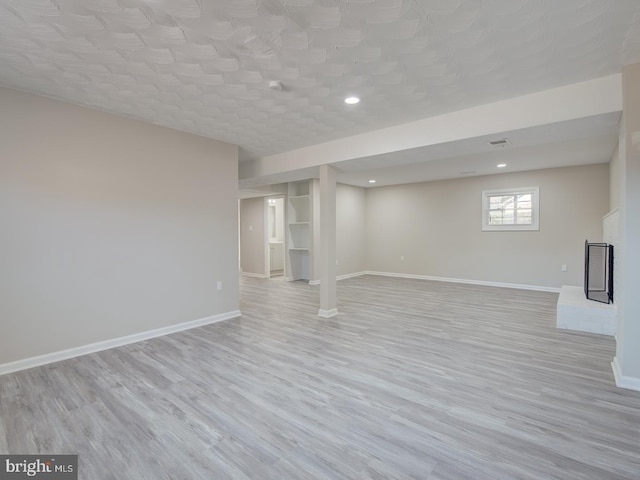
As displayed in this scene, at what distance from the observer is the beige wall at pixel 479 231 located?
19.9 feet

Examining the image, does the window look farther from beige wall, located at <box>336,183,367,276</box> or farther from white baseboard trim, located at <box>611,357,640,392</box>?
white baseboard trim, located at <box>611,357,640,392</box>

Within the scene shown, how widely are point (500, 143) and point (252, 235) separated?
21.7 feet

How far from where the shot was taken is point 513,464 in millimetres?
1693

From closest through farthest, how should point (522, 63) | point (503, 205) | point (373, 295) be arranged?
point (522, 63) < point (373, 295) < point (503, 205)

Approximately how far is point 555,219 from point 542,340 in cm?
382

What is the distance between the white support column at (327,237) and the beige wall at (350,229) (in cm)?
339

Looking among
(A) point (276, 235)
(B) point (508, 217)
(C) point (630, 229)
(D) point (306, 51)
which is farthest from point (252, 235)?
(C) point (630, 229)

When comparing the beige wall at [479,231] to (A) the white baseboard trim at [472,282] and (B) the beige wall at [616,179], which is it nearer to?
(A) the white baseboard trim at [472,282]

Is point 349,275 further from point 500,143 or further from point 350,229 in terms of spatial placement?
point 500,143

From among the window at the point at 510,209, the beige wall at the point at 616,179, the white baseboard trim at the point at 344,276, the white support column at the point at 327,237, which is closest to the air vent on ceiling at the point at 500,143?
the beige wall at the point at 616,179

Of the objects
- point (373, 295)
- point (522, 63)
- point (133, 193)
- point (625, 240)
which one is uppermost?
point (522, 63)

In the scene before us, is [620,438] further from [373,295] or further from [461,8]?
[373,295]

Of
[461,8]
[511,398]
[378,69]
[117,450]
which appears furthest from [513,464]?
[378,69]

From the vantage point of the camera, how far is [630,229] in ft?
8.09
